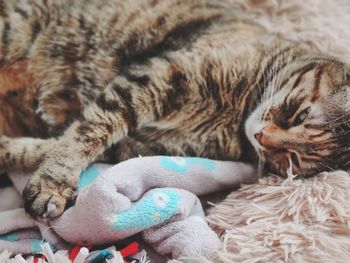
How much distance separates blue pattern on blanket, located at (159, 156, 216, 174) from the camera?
1.29 meters

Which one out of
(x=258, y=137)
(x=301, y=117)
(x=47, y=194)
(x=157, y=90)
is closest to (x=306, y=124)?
(x=301, y=117)

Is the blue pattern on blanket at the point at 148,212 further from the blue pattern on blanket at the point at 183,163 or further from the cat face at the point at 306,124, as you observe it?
the cat face at the point at 306,124

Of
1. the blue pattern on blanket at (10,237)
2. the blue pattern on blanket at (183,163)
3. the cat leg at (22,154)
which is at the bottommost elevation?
the blue pattern on blanket at (10,237)

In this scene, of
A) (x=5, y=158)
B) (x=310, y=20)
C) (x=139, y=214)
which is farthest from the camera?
(x=310, y=20)

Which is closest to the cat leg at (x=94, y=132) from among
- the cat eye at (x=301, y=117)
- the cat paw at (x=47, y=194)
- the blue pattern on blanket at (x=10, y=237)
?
the cat paw at (x=47, y=194)

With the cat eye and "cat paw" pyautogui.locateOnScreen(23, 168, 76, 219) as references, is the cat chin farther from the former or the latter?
"cat paw" pyautogui.locateOnScreen(23, 168, 76, 219)

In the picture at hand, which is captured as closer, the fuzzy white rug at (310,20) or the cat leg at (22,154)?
the cat leg at (22,154)

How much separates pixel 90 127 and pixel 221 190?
0.38 m

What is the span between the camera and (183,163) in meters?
1.31

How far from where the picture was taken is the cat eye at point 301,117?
1340 mm

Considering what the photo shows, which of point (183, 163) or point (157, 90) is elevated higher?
point (157, 90)

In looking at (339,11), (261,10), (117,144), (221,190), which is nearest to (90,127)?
(117,144)

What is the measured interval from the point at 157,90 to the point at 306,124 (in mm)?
399

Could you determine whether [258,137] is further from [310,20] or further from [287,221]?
[310,20]
